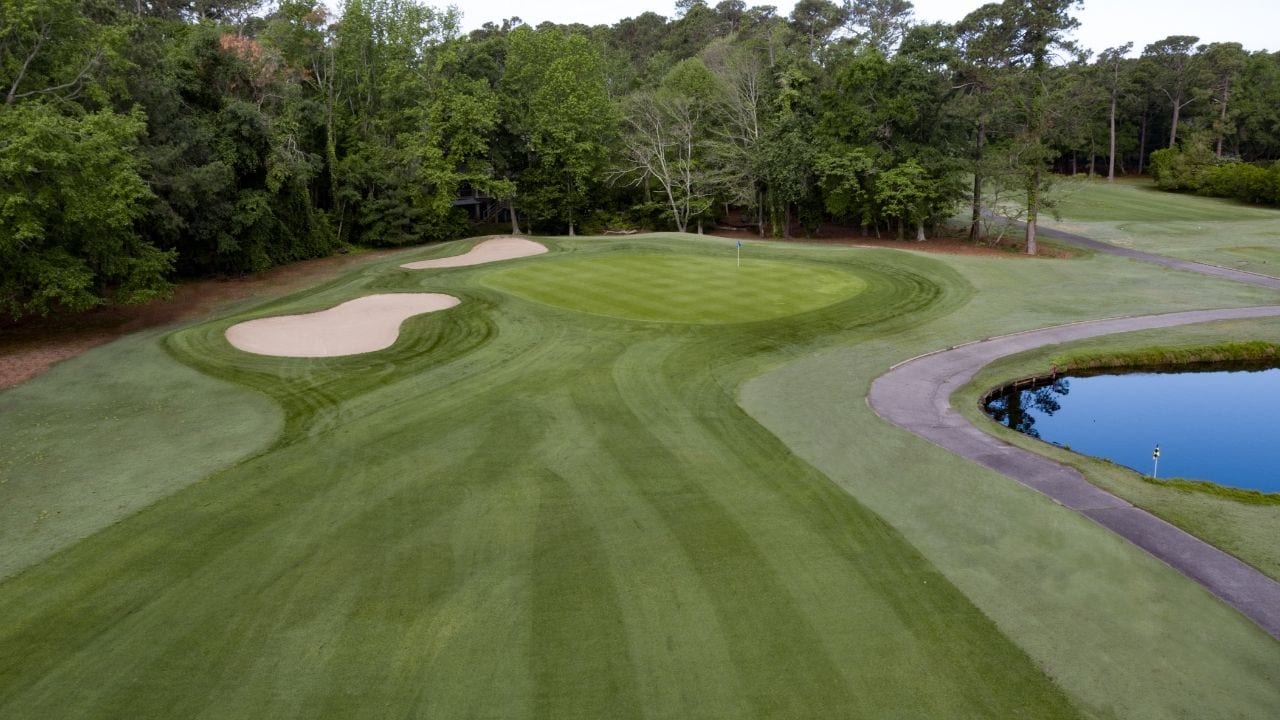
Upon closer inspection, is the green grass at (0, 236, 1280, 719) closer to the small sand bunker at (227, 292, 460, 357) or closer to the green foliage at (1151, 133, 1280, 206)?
the small sand bunker at (227, 292, 460, 357)

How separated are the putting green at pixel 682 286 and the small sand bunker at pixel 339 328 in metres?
4.04

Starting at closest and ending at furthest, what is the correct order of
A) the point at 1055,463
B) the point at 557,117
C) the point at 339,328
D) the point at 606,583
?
the point at 606,583
the point at 1055,463
the point at 339,328
the point at 557,117

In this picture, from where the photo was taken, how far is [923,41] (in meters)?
38.4

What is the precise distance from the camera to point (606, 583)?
32.3 ft

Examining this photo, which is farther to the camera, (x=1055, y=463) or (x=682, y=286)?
(x=682, y=286)

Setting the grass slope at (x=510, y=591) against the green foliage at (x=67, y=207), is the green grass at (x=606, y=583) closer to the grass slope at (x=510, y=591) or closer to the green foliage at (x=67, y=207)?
the grass slope at (x=510, y=591)

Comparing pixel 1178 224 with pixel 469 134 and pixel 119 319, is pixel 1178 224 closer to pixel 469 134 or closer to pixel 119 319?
pixel 469 134

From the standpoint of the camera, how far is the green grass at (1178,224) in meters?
34.6

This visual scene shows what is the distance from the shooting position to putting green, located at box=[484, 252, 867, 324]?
2559 cm

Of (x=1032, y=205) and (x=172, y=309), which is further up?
(x=1032, y=205)

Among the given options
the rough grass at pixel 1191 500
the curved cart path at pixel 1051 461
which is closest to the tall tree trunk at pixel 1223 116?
the curved cart path at pixel 1051 461

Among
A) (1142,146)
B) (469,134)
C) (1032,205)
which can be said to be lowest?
(1032,205)

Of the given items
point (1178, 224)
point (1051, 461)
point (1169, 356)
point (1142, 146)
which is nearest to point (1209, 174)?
point (1142, 146)

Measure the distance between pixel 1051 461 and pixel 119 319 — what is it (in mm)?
29514
